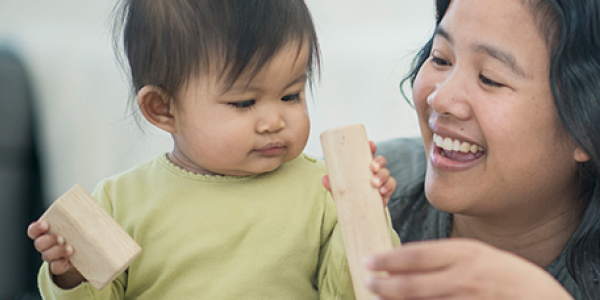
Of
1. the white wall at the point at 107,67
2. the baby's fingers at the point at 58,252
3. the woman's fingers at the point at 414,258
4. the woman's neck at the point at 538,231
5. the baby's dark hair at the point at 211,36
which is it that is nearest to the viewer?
the woman's fingers at the point at 414,258

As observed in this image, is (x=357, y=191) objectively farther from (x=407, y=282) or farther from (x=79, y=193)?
(x=79, y=193)

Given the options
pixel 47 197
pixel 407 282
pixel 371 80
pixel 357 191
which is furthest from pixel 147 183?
pixel 371 80

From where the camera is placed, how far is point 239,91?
985 mm

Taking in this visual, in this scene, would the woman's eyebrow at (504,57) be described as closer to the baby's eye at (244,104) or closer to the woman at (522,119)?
the woman at (522,119)

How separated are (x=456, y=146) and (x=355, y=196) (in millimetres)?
417

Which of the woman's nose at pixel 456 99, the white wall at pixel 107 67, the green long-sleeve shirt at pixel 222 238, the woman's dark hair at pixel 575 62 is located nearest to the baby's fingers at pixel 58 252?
the green long-sleeve shirt at pixel 222 238

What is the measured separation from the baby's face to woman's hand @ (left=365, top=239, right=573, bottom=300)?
0.41 meters

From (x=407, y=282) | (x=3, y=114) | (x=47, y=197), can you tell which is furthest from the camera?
(x=47, y=197)

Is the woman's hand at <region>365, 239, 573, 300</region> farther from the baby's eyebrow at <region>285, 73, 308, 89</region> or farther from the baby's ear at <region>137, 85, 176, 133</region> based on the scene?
the baby's ear at <region>137, 85, 176, 133</region>

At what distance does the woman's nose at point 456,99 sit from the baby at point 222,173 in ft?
0.81

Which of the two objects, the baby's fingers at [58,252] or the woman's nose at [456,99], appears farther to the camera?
the woman's nose at [456,99]

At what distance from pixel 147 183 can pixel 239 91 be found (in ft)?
0.90

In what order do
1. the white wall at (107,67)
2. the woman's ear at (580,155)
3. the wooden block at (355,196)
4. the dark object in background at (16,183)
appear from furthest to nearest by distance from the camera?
the white wall at (107,67) < the dark object in background at (16,183) < the woman's ear at (580,155) < the wooden block at (355,196)

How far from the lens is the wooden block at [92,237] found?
2.72ft
